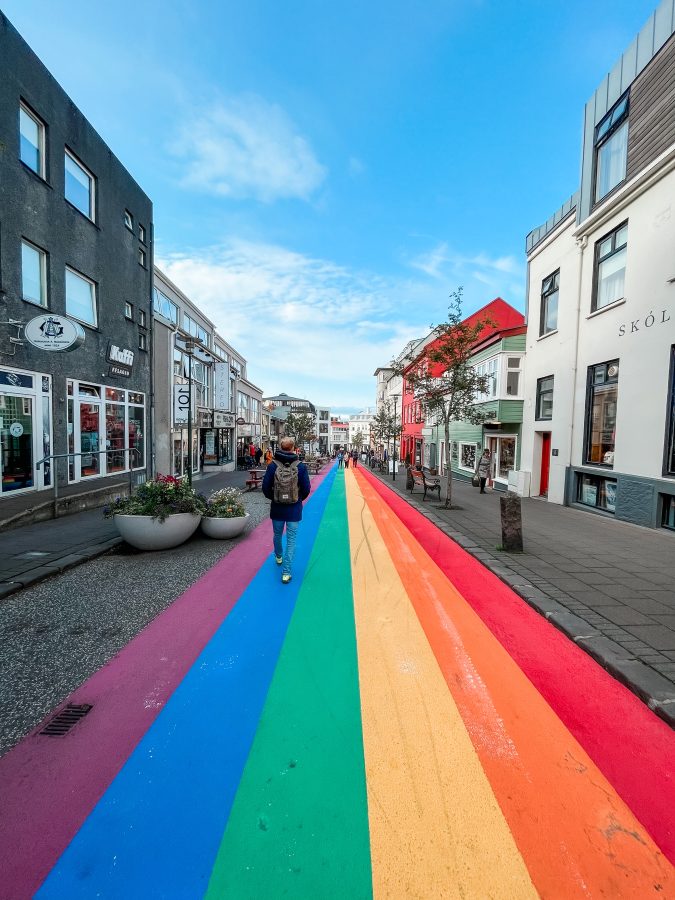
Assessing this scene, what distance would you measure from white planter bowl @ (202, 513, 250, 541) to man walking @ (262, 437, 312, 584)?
2034 millimetres

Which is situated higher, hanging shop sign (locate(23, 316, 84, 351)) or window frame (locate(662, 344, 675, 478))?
hanging shop sign (locate(23, 316, 84, 351))

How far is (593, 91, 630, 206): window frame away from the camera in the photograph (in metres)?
10.2

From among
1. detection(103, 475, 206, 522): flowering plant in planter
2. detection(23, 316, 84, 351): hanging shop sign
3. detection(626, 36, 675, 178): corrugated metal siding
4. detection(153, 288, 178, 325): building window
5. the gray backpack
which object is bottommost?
detection(103, 475, 206, 522): flowering plant in planter

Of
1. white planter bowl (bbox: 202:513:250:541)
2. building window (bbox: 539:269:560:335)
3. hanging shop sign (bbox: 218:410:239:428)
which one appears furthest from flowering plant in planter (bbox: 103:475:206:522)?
hanging shop sign (bbox: 218:410:239:428)

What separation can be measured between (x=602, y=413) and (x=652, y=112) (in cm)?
703

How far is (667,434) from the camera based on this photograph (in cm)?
855

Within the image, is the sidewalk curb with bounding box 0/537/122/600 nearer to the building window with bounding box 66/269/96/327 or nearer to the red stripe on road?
the red stripe on road

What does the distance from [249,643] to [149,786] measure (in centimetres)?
146

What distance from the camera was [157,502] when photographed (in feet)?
20.2

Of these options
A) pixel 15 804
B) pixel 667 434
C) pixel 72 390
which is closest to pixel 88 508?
pixel 72 390

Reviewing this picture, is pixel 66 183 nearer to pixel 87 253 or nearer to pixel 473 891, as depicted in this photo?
pixel 87 253

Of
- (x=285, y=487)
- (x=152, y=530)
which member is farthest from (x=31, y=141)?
(x=285, y=487)

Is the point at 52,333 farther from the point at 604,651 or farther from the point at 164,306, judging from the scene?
the point at 164,306

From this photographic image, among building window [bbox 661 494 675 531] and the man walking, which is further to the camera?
building window [bbox 661 494 675 531]
